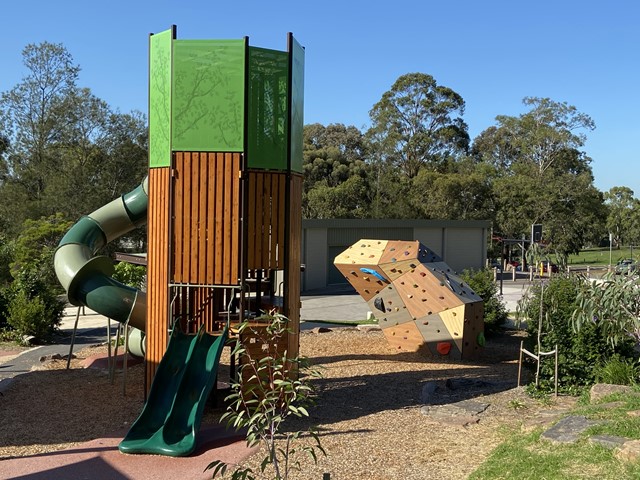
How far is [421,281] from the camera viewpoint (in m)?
14.2

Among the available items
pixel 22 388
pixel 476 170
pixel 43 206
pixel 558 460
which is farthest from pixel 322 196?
pixel 558 460

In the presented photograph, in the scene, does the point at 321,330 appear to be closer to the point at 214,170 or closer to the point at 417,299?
the point at 417,299

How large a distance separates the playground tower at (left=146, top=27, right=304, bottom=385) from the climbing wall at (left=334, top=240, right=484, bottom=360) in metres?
4.91

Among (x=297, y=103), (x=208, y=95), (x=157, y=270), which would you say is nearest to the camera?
(x=208, y=95)

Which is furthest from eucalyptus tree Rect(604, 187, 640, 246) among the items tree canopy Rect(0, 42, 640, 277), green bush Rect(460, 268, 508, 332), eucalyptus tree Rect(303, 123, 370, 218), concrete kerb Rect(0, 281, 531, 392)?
green bush Rect(460, 268, 508, 332)

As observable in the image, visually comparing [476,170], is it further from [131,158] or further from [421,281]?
[421,281]

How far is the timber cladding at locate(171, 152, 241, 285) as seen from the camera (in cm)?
958

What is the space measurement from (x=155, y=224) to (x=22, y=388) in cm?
414

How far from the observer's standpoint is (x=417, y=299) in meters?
14.2

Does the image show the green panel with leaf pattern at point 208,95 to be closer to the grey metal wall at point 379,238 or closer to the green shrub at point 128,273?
the green shrub at point 128,273

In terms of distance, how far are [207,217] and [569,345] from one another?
616cm

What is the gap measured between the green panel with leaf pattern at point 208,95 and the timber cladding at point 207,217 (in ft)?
0.68

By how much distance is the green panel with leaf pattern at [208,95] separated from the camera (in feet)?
31.2

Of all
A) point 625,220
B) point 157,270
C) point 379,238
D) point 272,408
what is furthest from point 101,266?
point 625,220
